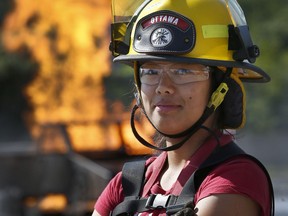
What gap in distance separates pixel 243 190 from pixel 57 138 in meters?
9.65

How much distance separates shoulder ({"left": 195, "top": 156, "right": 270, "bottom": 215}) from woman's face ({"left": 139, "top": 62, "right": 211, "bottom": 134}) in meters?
0.21

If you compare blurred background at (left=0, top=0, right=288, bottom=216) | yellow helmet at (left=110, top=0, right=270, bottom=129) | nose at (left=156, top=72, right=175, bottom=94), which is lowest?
blurred background at (left=0, top=0, right=288, bottom=216)

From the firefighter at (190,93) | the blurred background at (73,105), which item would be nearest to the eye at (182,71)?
the firefighter at (190,93)

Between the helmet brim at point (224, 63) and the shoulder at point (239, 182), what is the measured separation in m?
0.31

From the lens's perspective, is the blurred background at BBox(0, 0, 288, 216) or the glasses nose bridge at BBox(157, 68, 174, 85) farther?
the blurred background at BBox(0, 0, 288, 216)

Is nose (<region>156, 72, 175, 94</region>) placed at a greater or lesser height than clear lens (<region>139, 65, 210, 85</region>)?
lesser

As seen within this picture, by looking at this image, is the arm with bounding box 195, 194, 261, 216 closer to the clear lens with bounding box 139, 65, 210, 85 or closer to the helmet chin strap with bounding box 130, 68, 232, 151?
the helmet chin strap with bounding box 130, 68, 232, 151

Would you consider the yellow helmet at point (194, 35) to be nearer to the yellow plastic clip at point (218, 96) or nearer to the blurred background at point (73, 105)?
the yellow plastic clip at point (218, 96)

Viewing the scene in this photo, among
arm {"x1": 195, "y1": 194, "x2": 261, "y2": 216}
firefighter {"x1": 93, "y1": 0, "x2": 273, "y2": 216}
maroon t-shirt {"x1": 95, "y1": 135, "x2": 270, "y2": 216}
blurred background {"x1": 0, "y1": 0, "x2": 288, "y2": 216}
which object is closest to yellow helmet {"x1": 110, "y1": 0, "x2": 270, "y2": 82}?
firefighter {"x1": 93, "y1": 0, "x2": 273, "y2": 216}

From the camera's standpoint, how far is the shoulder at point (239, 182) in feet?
8.99

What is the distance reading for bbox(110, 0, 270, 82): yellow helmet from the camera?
9.52 ft

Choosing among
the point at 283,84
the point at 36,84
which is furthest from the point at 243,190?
the point at 36,84

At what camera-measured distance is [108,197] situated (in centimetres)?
313

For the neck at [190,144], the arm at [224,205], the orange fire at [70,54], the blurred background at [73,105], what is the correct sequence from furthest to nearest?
the orange fire at [70,54] < the blurred background at [73,105] < the neck at [190,144] < the arm at [224,205]
